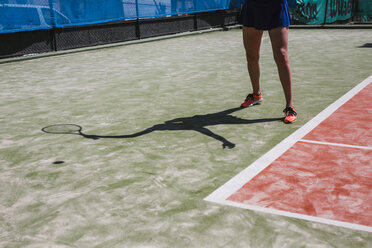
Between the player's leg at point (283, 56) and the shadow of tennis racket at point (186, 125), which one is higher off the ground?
the player's leg at point (283, 56)

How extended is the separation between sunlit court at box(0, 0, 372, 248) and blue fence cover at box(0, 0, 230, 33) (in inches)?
162

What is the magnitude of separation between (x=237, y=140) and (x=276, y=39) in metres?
1.22

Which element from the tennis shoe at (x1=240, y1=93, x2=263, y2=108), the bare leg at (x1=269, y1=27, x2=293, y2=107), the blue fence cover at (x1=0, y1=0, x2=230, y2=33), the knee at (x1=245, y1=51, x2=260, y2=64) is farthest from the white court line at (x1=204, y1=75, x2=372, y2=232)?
the blue fence cover at (x1=0, y1=0, x2=230, y2=33)

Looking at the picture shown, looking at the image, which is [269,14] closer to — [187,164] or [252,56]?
[252,56]

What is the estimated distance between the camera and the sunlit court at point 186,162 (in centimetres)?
276

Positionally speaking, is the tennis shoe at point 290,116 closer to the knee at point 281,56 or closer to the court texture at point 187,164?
the court texture at point 187,164

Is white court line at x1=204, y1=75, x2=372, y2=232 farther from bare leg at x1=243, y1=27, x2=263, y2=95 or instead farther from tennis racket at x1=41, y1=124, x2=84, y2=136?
tennis racket at x1=41, y1=124, x2=84, y2=136

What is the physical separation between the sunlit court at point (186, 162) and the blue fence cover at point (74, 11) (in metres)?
4.12

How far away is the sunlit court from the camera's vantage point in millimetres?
2762

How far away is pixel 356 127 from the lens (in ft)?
15.8

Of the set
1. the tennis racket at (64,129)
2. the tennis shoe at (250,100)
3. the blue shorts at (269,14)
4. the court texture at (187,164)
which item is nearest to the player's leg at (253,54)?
the tennis shoe at (250,100)

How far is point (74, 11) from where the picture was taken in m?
13.1

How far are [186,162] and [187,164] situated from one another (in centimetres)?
5

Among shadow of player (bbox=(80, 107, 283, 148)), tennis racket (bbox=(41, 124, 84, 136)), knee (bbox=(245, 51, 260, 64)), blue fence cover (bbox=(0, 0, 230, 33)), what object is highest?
blue fence cover (bbox=(0, 0, 230, 33))
